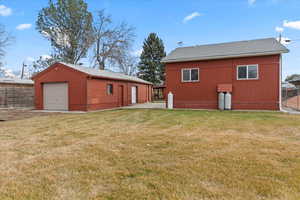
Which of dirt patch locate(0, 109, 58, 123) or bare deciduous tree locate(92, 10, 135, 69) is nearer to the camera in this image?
dirt patch locate(0, 109, 58, 123)

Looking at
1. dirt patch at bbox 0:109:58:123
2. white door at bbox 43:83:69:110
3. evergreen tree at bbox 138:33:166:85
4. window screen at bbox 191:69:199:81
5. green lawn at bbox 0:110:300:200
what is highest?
evergreen tree at bbox 138:33:166:85

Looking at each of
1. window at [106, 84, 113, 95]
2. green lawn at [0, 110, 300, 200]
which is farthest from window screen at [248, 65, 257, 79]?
window at [106, 84, 113, 95]

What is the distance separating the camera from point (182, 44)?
1589 cm

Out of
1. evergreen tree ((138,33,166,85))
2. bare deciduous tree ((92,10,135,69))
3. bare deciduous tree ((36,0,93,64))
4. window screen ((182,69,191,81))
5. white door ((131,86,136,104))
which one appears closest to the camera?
window screen ((182,69,191,81))

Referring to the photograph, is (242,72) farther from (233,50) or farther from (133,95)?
(133,95)

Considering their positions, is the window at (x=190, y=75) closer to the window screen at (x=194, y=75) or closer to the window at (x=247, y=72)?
the window screen at (x=194, y=75)

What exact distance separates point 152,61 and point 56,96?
21.4 m

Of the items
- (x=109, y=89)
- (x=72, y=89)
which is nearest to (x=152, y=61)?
(x=109, y=89)

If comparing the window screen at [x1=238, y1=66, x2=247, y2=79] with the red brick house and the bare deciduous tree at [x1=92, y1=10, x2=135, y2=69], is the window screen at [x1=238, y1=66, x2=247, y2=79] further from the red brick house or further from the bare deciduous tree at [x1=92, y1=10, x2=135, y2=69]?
the bare deciduous tree at [x1=92, y1=10, x2=135, y2=69]

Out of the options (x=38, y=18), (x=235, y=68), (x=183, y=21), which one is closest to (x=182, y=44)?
(x=183, y=21)

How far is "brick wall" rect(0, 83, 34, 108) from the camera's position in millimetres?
15688

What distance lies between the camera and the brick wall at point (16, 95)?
15.7 meters

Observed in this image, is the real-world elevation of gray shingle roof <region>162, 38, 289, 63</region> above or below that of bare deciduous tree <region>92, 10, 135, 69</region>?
below

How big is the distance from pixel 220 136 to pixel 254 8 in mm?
11525
